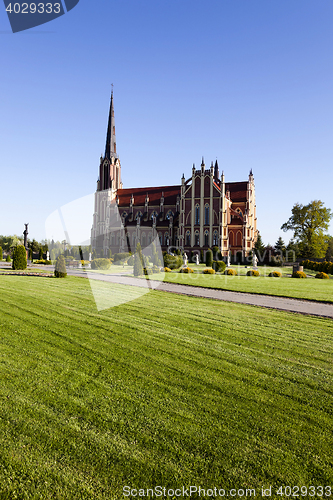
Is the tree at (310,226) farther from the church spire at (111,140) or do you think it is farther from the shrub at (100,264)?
the church spire at (111,140)

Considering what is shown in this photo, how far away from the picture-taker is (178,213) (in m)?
65.7

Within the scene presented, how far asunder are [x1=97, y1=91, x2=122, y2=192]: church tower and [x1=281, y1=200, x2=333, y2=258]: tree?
41.7 meters

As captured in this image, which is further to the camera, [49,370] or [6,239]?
[6,239]

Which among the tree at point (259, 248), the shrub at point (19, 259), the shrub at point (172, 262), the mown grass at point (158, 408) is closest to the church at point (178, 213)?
the tree at point (259, 248)

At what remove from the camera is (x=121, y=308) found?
1023cm

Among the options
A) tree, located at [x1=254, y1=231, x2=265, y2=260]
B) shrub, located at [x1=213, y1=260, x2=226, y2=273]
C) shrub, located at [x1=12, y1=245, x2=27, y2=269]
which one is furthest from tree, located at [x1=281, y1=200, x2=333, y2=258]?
shrub, located at [x1=12, y1=245, x2=27, y2=269]

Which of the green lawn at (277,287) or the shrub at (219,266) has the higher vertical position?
the shrub at (219,266)

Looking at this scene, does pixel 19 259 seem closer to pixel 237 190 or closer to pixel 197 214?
pixel 197 214

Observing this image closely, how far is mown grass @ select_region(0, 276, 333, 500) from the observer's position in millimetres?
2885

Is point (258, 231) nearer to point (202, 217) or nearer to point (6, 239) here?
point (202, 217)

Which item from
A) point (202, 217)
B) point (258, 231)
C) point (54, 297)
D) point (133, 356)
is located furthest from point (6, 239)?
point (133, 356)

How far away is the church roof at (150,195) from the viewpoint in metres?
69.0

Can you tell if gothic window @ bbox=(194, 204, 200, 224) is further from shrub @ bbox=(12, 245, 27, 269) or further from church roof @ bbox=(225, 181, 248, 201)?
shrub @ bbox=(12, 245, 27, 269)

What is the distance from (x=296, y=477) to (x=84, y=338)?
16.4 feet
